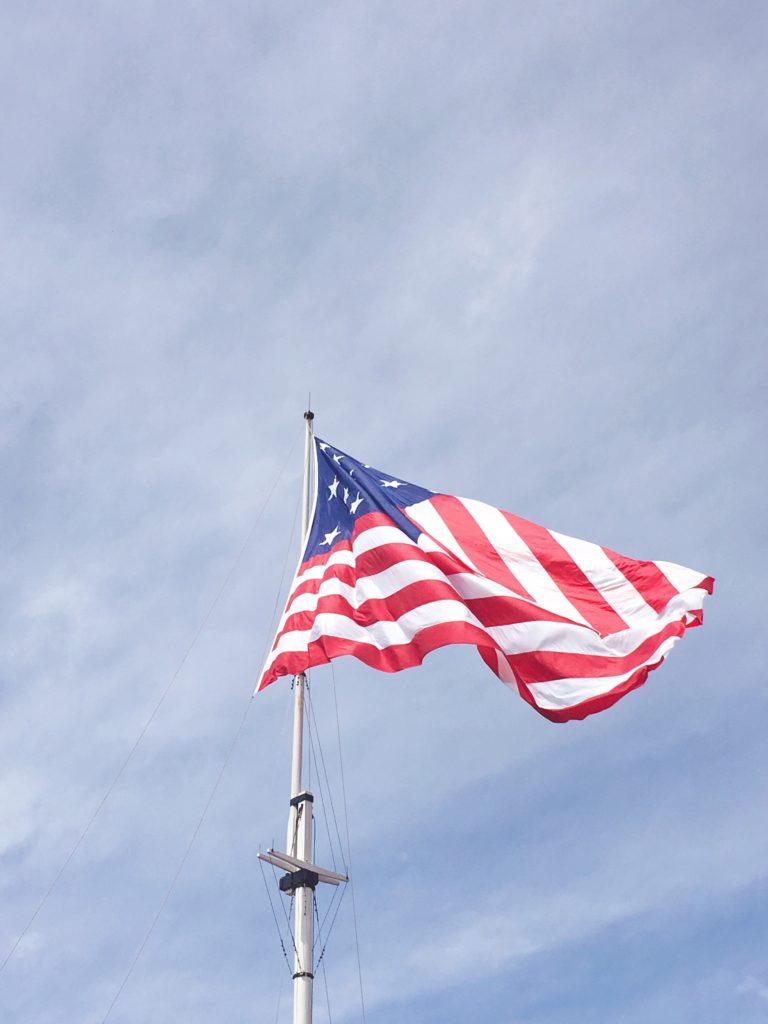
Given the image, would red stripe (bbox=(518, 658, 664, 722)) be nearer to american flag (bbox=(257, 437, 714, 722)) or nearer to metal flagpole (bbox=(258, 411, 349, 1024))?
american flag (bbox=(257, 437, 714, 722))

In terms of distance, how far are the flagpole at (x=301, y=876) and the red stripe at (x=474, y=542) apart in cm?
493

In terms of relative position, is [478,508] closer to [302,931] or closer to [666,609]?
[666,609]

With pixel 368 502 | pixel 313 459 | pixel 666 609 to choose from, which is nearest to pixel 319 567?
pixel 368 502

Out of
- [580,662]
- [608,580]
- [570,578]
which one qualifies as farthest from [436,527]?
[580,662]

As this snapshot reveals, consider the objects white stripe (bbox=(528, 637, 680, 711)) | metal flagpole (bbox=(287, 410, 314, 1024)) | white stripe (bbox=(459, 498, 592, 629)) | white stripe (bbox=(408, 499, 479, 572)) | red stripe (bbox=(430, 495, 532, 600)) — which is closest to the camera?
metal flagpole (bbox=(287, 410, 314, 1024))

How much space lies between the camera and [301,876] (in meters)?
22.0

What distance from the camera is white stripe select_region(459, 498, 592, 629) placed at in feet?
82.6

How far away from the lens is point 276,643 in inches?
954

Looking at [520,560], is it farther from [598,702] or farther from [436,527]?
[598,702]

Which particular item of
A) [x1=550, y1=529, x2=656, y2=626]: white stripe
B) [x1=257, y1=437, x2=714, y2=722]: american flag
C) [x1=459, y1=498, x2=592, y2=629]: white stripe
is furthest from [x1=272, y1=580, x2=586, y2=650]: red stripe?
[x1=550, y1=529, x2=656, y2=626]: white stripe

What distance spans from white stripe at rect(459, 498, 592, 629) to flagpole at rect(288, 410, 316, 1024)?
548 cm

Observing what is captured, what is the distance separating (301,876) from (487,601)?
697 centimetres

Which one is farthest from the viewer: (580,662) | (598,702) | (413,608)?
(413,608)

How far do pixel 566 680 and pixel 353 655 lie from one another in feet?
14.5
